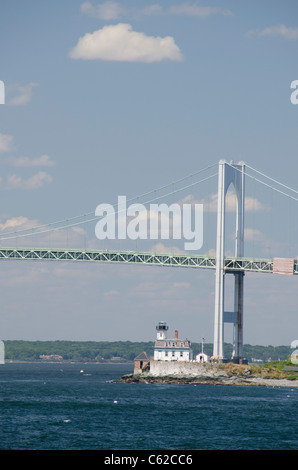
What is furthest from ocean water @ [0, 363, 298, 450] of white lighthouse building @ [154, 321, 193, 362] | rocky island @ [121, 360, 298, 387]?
white lighthouse building @ [154, 321, 193, 362]

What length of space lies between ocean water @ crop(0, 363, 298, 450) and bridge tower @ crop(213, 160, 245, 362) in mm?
14390

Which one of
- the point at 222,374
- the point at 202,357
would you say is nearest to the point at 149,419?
the point at 222,374

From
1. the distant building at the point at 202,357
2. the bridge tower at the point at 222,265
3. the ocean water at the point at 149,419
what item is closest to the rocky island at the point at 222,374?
the bridge tower at the point at 222,265

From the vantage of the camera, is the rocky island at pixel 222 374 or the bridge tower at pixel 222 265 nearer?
the rocky island at pixel 222 374

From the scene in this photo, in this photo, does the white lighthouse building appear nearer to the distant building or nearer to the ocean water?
the distant building

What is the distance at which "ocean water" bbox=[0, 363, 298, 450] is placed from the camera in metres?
46.8

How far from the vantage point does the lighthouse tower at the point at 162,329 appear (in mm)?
103938

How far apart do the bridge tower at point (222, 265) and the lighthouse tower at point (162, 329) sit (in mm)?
7498

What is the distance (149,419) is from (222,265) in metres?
44.3

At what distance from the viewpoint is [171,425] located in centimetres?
5441

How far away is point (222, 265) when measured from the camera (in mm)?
100062

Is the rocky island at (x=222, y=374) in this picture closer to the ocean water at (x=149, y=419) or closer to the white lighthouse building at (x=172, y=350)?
the white lighthouse building at (x=172, y=350)

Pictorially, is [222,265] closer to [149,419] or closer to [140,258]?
[140,258]
